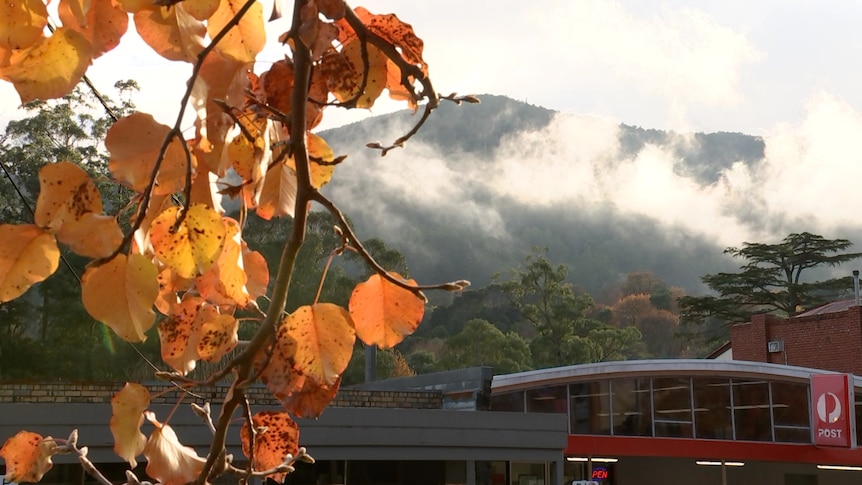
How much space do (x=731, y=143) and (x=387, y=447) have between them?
11941cm

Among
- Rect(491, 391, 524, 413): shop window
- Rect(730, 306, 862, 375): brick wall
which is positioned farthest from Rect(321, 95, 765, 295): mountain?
Rect(491, 391, 524, 413): shop window

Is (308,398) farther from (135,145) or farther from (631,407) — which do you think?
(631,407)

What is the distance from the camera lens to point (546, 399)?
18469 mm

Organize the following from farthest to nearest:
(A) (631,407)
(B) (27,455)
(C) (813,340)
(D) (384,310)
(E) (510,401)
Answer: (C) (813,340) → (E) (510,401) → (A) (631,407) → (B) (27,455) → (D) (384,310)

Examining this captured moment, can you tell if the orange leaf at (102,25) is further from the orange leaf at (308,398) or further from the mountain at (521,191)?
the mountain at (521,191)

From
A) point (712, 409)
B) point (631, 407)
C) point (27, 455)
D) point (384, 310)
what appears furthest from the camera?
point (712, 409)

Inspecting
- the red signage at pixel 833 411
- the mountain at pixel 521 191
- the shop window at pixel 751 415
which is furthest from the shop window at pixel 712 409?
the mountain at pixel 521 191

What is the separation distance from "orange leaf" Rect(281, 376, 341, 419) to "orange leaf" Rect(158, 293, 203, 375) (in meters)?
0.11

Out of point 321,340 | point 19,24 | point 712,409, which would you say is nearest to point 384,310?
point 321,340

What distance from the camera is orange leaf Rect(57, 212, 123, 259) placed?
627mm

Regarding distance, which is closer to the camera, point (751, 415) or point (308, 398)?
point (308, 398)

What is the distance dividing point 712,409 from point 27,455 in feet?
61.6

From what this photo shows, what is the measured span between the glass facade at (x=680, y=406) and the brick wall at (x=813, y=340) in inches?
259

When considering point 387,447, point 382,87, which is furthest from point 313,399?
point 387,447
